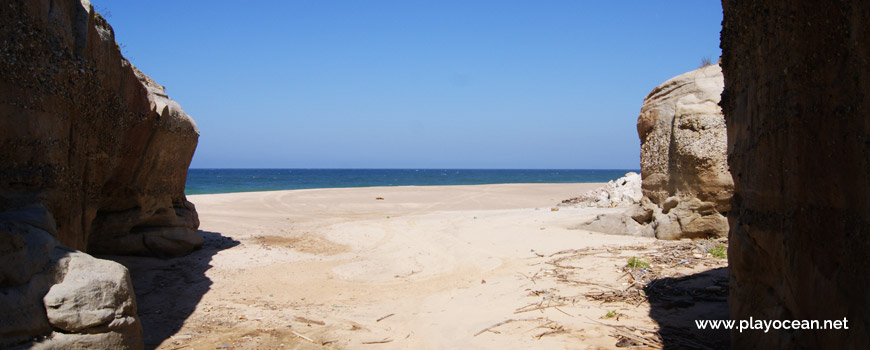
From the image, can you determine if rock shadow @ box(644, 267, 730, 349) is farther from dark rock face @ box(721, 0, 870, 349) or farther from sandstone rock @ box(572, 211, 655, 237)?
sandstone rock @ box(572, 211, 655, 237)

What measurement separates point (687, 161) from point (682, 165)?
6.4 inches

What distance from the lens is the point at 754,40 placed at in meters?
3.50

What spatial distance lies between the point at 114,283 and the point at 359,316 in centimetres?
265

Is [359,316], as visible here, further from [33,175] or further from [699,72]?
[699,72]

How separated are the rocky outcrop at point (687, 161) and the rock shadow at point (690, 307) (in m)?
2.62

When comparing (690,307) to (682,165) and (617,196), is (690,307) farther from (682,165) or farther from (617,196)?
(617,196)

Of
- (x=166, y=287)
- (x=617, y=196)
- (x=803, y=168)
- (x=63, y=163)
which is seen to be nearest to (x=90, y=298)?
(x=63, y=163)

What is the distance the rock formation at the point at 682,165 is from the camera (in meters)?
8.57

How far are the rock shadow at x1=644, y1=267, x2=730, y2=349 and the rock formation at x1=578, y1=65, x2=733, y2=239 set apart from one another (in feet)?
8.63

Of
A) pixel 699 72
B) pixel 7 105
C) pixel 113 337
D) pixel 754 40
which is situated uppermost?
pixel 699 72

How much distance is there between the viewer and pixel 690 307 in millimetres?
5070

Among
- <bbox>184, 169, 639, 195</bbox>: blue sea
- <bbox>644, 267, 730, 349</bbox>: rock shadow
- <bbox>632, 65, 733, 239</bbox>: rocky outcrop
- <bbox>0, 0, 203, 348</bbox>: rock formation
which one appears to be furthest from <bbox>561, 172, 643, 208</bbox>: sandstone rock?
<bbox>184, 169, 639, 195</bbox>: blue sea

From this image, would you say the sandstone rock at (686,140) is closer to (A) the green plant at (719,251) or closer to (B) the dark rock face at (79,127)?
(A) the green plant at (719,251)

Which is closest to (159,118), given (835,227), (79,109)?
(79,109)
